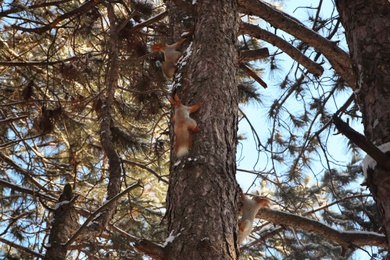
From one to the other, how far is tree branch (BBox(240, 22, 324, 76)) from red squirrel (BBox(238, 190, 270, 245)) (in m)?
1.23

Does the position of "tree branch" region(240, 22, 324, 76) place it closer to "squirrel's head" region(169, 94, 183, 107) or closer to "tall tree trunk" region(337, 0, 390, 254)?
"tall tree trunk" region(337, 0, 390, 254)

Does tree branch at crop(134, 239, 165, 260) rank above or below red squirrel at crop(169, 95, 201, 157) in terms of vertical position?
below

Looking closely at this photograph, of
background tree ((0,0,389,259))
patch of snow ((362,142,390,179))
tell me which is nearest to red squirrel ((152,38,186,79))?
background tree ((0,0,389,259))

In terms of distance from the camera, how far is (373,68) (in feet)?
A: 7.02

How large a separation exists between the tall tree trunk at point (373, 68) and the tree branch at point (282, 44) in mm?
983

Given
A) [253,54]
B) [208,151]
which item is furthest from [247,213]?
[253,54]

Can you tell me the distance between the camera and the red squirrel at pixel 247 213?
2.45 m

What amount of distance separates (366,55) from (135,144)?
3.15 metres

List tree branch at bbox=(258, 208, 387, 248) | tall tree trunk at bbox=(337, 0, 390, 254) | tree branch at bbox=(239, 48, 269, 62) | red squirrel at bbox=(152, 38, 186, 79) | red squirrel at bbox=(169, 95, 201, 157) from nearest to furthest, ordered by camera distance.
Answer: tall tree trunk at bbox=(337, 0, 390, 254), red squirrel at bbox=(169, 95, 201, 157), red squirrel at bbox=(152, 38, 186, 79), tree branch at bbox=(258, 208, 387, 248), tree branch at bbox=(239, 48, 269, 62)

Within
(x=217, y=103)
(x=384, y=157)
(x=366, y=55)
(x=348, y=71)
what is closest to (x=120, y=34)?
(x=348, y=71)

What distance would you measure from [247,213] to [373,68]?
92 cm

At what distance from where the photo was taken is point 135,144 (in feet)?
16.5

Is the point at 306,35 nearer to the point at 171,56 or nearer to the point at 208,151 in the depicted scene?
the point at 171,56

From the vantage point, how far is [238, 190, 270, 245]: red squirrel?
2.45m
